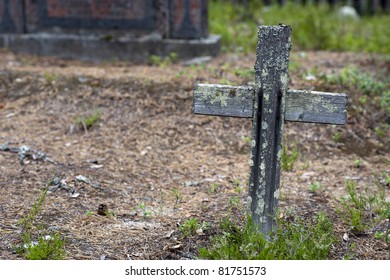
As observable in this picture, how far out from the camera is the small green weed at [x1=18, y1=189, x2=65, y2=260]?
11.0ft

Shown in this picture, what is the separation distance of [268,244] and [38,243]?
1307 mm

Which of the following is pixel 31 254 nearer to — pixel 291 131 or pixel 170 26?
pixel 291 131

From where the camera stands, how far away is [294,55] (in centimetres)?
785

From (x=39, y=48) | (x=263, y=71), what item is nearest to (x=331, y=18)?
(x=39, y=48)

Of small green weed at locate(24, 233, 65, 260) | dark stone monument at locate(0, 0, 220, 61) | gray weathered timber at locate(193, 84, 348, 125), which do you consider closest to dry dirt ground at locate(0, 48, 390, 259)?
small green weed at locate(24, 233, 65, 260)

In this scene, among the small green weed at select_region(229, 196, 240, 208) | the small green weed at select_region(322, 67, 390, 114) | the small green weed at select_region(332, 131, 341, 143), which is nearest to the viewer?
the small green weed at select_region(229, 196, 240, 208)

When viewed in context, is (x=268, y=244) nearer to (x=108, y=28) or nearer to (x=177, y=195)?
(x=177, y=195)

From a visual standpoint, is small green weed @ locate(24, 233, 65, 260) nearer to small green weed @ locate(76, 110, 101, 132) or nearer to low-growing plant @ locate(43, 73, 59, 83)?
small green weed @ locate(76, 110, 101, 132)

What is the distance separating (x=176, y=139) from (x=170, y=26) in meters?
2.31

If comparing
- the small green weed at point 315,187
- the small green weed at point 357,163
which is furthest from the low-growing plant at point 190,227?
the small green weed at point 357,163

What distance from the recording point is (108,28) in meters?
7.84

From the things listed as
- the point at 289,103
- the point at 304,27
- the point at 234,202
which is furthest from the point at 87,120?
the point at 304,27

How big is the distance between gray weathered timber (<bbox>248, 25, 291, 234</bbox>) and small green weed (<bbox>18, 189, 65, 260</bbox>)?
1.11 meters

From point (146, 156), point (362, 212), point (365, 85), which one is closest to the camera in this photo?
point (362, 212)
